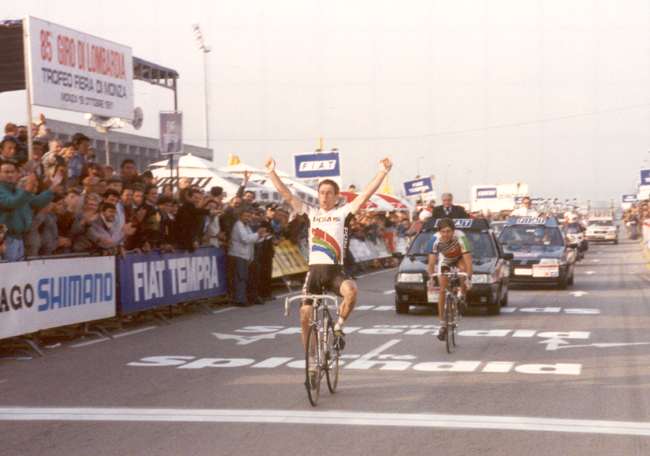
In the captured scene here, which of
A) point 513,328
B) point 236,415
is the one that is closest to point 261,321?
point 513,328

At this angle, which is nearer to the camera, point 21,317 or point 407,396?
point 407,396

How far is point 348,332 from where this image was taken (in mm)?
12961

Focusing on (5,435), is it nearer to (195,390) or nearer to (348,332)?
(195,390)

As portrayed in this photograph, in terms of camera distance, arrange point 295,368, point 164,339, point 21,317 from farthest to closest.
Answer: point 164,339 → point 21,317 → point 295,368

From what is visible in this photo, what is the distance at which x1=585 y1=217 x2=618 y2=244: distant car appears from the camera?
61438 mm

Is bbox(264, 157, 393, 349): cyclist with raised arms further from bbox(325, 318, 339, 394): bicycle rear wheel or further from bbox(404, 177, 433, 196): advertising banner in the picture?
bbox(404, 177, 433, 196): advertising banner

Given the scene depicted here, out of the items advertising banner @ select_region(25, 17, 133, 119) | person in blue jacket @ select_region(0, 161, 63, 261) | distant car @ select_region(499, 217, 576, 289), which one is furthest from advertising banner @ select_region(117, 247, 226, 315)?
distant car @ select_region(499, 217, 576, 289)

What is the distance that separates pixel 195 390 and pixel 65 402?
1.19 metres

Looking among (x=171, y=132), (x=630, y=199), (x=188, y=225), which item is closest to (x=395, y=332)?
(x=188, y=225)

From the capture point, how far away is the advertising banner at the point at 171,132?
17.9m

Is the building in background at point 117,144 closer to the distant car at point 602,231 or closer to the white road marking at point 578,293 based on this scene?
the white road marking at point 578,293

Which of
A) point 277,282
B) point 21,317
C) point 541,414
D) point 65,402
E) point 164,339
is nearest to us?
point 541,414

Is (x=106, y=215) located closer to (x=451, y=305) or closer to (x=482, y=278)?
(x=451, y=305)

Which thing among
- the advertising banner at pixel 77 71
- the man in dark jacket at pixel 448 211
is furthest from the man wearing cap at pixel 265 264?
the advertising banner at pixel 77 71
